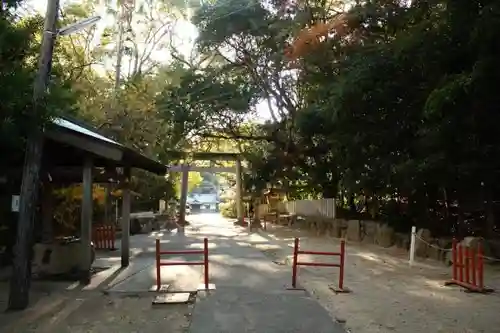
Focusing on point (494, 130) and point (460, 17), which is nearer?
point (460, 17)

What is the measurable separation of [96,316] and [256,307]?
244 centimetres

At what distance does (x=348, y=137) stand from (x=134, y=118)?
34.0 feet

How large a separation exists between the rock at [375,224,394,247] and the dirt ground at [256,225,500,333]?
3963mm

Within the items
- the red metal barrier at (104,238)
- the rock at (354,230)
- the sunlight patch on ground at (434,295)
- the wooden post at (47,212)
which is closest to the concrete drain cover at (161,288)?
the wooden post at (47,212)

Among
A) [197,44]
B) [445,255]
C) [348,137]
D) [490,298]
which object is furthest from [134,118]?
[490,298]

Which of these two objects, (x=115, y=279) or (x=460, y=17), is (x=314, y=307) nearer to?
(x=115, y=279)

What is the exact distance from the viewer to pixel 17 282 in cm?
843

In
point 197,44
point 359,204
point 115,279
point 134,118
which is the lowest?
point 115,279

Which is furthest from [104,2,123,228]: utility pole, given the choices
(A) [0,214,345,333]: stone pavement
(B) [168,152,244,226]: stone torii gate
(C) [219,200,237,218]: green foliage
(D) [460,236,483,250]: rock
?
(C) [219,200,237,218]: green foliage

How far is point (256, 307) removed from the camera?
861cm

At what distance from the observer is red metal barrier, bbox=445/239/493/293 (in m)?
10.1

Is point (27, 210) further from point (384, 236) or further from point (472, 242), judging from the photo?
point (384, 236)

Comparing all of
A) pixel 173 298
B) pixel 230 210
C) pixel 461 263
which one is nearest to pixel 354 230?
pixel 461 263

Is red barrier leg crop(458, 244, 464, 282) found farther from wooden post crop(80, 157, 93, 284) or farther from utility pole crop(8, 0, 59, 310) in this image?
utility pole crop(8, 0, 59, 310)
